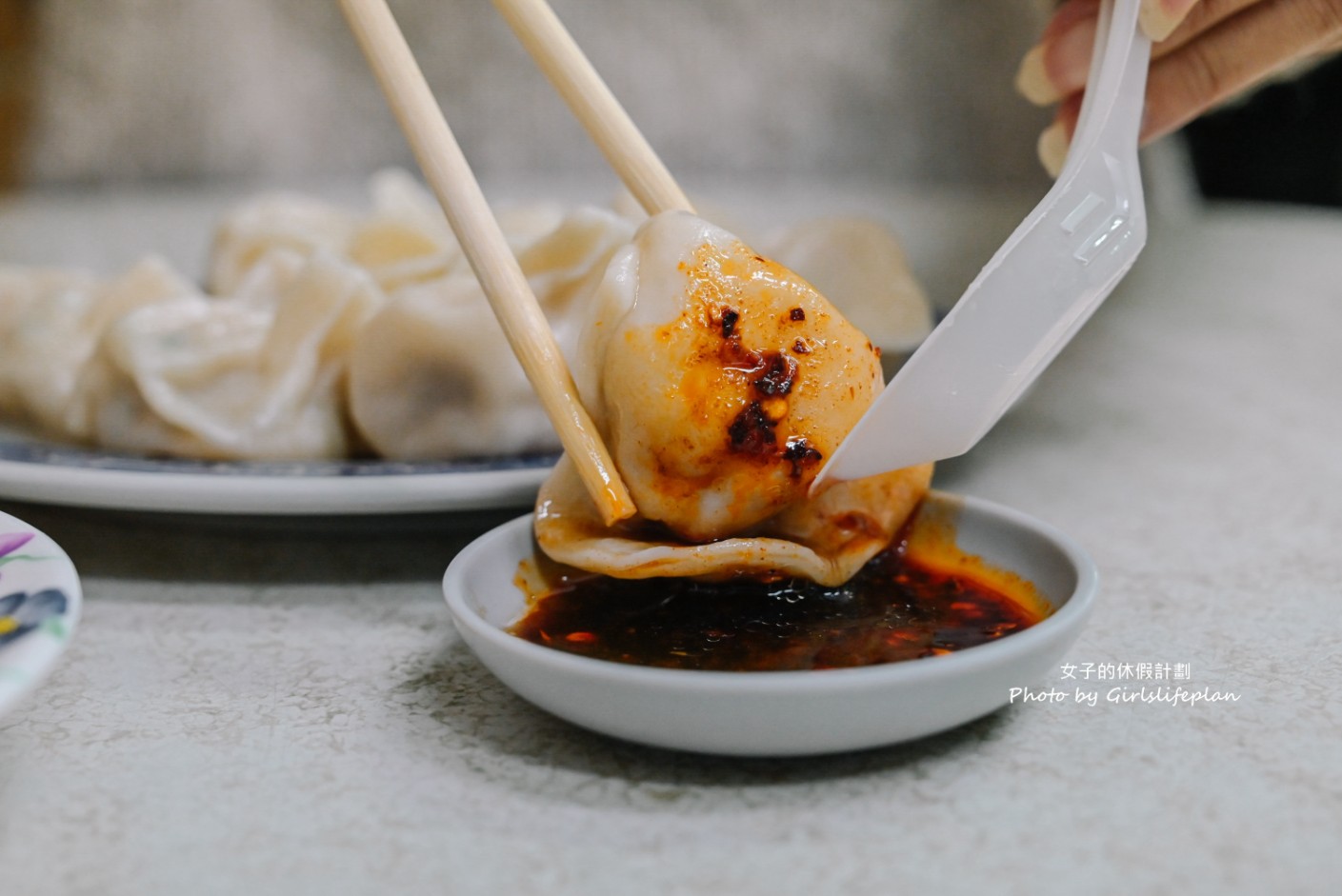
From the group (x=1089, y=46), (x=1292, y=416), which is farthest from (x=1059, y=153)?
(x=1292, y=416)

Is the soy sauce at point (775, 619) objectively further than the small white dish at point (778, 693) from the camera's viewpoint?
Yes

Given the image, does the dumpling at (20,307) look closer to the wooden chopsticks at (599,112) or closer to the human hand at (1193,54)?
the wooden chopsticks at (599,112)

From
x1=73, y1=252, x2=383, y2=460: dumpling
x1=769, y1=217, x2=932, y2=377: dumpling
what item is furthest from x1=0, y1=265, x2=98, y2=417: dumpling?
x1=769, y1=217, x2=932, y2=377: dumpling

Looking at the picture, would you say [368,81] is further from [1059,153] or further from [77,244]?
[1059,153]

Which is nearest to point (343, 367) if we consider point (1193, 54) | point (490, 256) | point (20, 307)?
point (490, 256)

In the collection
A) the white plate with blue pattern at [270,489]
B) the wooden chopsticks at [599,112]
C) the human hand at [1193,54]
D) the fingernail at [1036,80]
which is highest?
the human hand at [1193,54]

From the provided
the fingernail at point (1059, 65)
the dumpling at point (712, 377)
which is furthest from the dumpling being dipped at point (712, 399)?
the fingernail at point (1059, 65)

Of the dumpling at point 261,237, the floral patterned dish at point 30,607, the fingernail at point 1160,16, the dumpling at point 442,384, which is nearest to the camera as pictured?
the floral patterned dish at point 30,607

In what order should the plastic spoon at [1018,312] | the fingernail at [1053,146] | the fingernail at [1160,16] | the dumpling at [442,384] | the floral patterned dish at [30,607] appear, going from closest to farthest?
the floral patterned dish at [30,607] < the plastic spoon at [1018,312] < the fingernail at [1160,16] < the dumpling at [442,384] < the fingernail at [1053,146]

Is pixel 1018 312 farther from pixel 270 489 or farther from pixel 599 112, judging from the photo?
pixel 270 489
